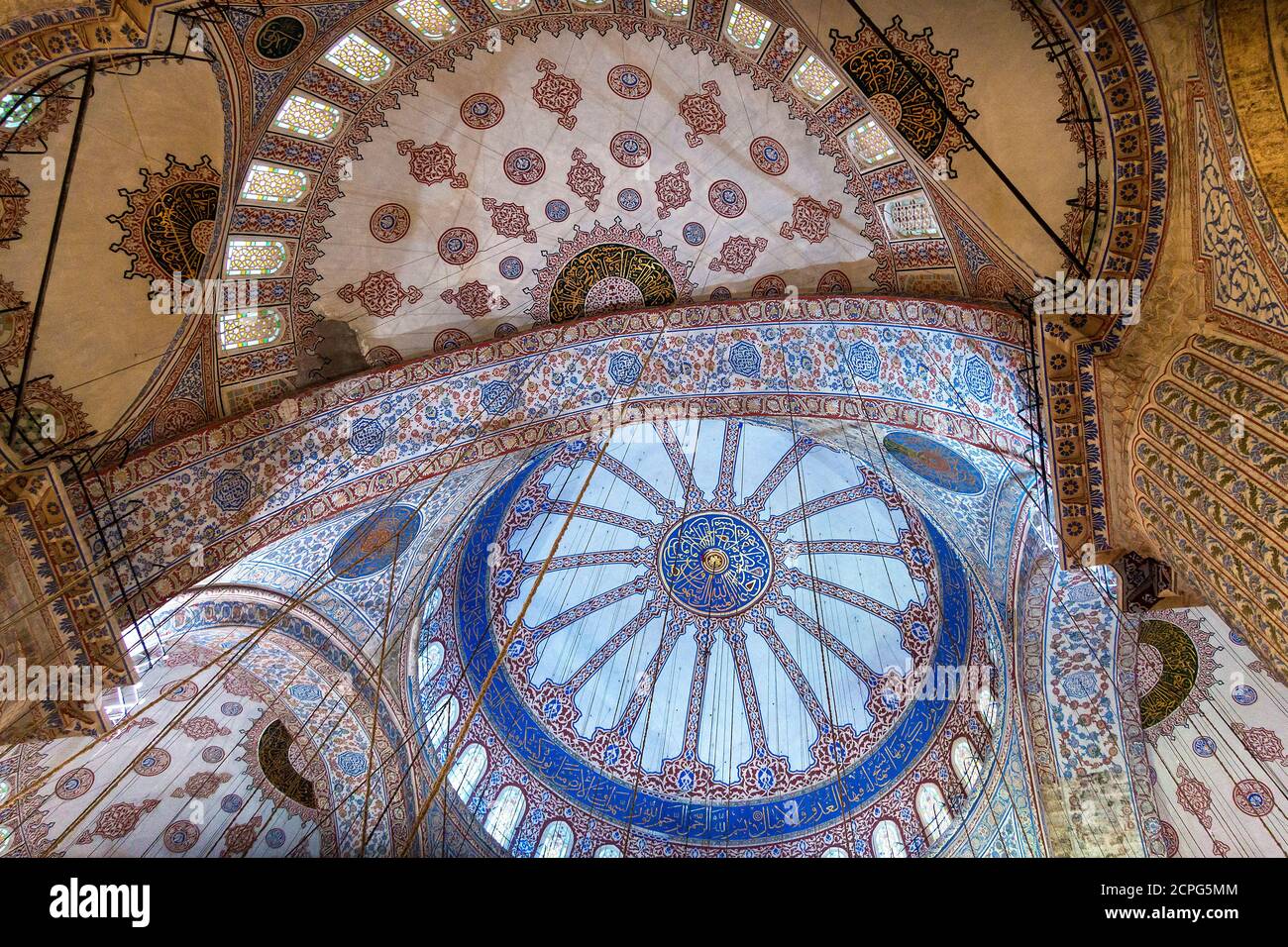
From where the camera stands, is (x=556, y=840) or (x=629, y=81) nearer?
(x=629, y=81)

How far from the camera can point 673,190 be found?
7684mm

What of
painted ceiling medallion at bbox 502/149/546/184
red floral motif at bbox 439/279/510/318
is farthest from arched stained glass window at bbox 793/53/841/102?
red floral motif at bbox 439/279/510/318

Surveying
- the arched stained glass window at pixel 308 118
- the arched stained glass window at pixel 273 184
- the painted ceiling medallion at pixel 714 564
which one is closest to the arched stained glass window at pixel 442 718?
the painted ceiling medallion at pixel 714 564

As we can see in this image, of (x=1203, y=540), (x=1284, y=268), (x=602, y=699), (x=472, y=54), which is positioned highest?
(x=472, y=54)

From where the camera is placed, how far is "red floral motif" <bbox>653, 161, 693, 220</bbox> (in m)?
7.61

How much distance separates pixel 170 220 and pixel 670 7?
4168 millimetres

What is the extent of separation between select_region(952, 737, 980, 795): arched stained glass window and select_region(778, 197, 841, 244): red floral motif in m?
6.53

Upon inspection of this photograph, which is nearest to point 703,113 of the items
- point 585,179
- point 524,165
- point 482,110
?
point 585,179

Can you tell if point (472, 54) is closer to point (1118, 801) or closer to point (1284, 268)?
point (1284, 268)

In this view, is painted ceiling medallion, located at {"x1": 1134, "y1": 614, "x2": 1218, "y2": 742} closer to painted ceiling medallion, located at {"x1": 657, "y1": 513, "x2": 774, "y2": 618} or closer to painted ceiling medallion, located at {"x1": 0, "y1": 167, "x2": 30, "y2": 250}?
painted ceiling medallion, located at {"x1": 657, "y1": 513, "x2": 774, "y2": 618}

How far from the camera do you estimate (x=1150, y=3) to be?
4.47m

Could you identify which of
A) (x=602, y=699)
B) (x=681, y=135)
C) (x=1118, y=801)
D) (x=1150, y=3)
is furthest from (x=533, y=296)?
(x=1118, y=801)

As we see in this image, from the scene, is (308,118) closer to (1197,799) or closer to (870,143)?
(870,143)
